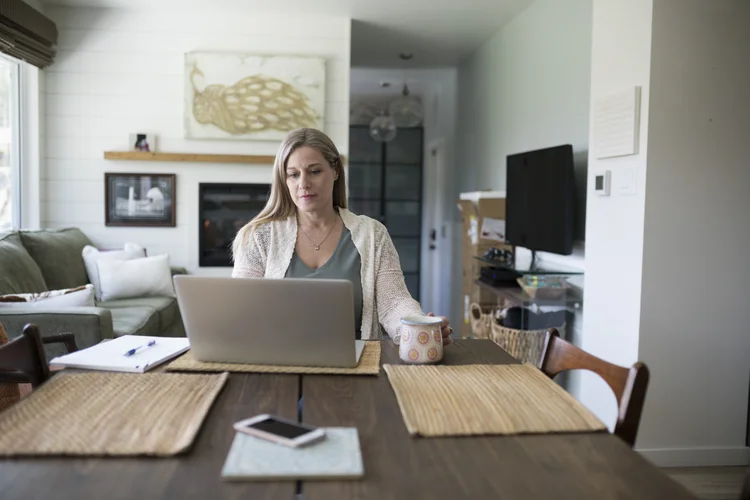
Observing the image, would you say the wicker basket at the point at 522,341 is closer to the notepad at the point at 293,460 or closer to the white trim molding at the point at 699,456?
the white trim molding at the point at 699,456

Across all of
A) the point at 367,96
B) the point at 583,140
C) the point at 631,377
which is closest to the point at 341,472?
the point at 631,377

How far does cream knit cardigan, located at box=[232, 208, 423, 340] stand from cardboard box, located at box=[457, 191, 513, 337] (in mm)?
2385

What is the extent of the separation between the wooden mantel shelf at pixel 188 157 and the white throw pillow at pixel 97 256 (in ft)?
2.23

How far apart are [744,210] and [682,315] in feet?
1.61

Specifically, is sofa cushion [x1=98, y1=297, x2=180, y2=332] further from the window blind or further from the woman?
the woman

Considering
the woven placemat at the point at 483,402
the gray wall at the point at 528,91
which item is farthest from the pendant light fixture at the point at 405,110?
the woven placemat at the point at 483,402

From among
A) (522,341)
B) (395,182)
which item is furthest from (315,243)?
(395,182)

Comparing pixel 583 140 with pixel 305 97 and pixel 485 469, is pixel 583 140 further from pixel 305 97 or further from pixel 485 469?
pixel 485 469

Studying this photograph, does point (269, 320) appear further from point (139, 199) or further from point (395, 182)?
point (395, 182)

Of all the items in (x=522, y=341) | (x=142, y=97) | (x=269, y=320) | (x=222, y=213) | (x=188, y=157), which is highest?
(x=142, y=97)

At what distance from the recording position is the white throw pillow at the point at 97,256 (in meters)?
4.23

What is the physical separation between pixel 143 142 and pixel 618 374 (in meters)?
4.16

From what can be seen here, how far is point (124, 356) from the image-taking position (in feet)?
4.77

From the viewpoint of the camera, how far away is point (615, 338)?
2.74m
